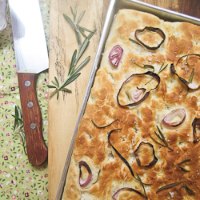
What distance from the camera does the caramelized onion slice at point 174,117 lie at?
1471 millimetres

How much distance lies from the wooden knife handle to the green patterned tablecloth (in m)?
0.04

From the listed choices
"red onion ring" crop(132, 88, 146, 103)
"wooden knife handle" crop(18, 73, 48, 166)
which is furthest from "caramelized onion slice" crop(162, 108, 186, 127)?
"wooden knife handle" crop(18, 73, 48, 166)

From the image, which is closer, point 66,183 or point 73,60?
point 66,183

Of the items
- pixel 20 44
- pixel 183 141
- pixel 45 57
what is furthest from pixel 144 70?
pixel 20 44

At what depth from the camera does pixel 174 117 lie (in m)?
1.48

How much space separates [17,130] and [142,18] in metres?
0.73

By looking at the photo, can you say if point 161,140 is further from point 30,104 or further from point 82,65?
point 30,104

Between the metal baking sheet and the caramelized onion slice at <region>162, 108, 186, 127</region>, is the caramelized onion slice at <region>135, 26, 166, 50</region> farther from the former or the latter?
the caramelized onion slice at <region>162, 108, 186, 127</region>

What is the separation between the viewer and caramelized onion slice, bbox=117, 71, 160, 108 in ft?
4.87

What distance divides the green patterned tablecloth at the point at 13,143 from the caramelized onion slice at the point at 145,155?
458 millimetres

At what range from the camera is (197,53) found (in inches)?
60.0

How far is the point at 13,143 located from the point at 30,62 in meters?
0.37

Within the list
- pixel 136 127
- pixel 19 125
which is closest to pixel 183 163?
pixel 136 127

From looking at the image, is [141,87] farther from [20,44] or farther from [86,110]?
[20,44]
